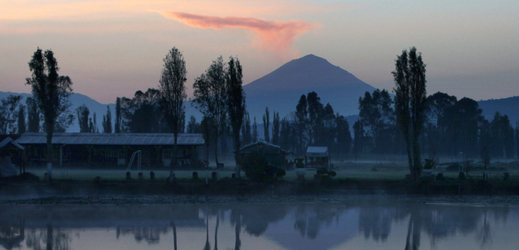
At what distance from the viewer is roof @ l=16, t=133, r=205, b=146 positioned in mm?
46469

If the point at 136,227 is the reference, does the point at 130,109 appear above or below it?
above

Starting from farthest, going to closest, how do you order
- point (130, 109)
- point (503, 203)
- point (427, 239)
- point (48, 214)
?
point (130, 109), point (503, 203), point (48, 214), point (427, 239)

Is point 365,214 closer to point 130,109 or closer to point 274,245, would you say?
point 274,245

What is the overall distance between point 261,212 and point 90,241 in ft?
27.7

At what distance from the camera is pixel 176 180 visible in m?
28.4

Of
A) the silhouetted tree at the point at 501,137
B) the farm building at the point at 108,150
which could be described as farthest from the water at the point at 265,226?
the silhouetted tree at the point at 501,137

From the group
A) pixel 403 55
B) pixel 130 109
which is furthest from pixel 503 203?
pixel 130 109

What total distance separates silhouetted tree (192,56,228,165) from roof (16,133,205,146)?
36.1 ft

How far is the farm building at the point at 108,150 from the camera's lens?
153 feet

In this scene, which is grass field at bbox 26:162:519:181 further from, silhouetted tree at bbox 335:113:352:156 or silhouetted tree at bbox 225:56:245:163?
silhouetted tree at bbox 335:113:352:156

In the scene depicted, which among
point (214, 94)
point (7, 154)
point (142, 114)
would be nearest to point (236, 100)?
point (214, 94)

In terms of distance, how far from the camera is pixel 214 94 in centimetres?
3438

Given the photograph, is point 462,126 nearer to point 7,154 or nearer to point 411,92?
point 411,92

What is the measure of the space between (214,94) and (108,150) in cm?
1790
